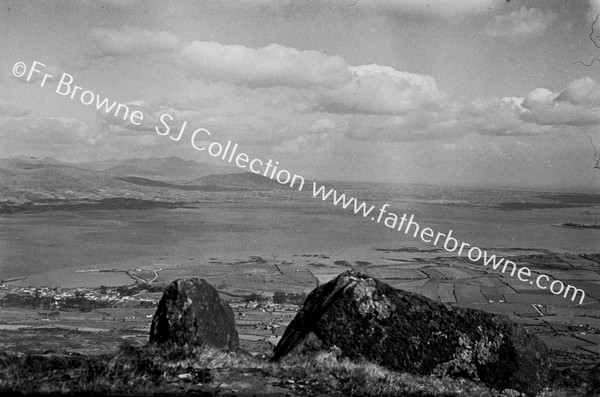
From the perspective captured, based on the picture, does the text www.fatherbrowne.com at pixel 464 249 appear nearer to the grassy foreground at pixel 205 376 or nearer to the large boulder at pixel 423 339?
the large boulder at pixel 423 339

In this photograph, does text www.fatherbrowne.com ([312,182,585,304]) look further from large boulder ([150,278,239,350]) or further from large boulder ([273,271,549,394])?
large boulder ([150,278,239,350])

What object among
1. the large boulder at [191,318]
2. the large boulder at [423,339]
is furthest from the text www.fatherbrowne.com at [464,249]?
the large boulder at [191,318]

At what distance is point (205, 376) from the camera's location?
241 inches

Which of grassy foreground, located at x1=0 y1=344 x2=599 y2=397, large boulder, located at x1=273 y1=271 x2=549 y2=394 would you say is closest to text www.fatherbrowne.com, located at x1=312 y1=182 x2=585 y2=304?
large boulder, located at x1=273 y1=271 x2=549 y2=394

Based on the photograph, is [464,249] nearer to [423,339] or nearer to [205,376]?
[423,339]

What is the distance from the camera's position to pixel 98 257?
2707 inches

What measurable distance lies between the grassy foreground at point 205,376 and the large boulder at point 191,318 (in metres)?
1.34

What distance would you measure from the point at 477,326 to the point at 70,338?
2793cm

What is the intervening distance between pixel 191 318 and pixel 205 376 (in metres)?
2.51

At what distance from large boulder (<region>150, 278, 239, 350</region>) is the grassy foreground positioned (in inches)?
52.7

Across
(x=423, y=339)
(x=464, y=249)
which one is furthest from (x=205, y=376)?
(x=464, y=249)

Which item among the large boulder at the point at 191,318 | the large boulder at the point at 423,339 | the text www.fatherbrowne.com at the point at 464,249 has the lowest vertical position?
the large boulder at the point at 191,318

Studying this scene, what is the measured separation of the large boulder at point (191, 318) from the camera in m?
8.44

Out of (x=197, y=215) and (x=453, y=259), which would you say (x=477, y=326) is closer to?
(x=453, y=259)
